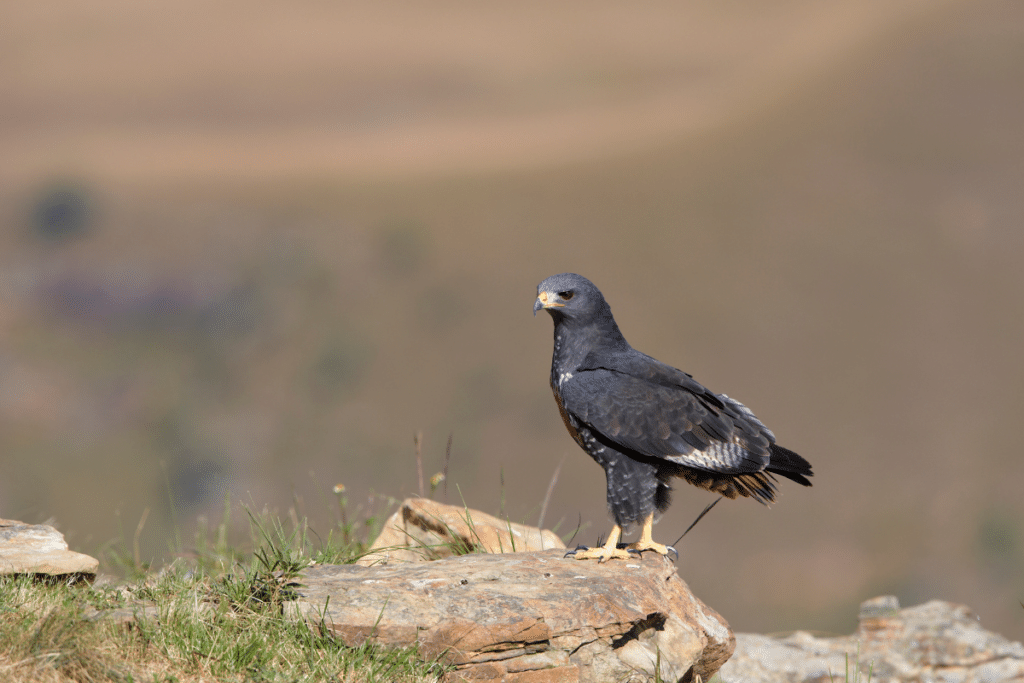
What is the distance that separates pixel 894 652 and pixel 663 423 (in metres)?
3.39

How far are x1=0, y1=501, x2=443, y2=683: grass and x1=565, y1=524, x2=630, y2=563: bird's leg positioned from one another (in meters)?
1.14

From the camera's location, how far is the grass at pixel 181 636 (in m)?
3.52

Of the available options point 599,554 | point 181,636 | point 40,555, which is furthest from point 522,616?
point 40,555

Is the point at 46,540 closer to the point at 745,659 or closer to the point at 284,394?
the point at 745,659

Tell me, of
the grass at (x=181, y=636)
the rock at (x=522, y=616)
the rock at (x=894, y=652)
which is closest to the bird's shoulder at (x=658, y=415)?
the rock at (x=522, y=616)

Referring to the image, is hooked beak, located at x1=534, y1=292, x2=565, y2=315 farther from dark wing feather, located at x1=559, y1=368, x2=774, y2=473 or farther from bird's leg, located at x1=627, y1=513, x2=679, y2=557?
bird's leg, located at x1=627, y1=513, x2=679, y2=557

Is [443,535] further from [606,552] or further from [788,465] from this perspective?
[788,465]

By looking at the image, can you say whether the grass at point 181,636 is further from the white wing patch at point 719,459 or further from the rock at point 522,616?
the white wing patch at point 719,459

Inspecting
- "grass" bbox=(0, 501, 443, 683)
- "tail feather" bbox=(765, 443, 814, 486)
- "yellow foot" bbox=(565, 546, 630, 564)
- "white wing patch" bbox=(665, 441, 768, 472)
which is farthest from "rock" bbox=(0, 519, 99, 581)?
"tail feather" bbox=(765, 443, 814, 486)

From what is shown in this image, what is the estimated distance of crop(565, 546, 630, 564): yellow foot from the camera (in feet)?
15.9

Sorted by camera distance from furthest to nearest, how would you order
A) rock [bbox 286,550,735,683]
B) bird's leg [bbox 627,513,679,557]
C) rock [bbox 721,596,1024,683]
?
rock [bbox 721,596,1024,683], bird's leg [bbox 627,513,679,557], rock [bbox 286,550,735,683]

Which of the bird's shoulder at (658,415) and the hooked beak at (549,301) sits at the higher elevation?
the hooked beak at (549,301)

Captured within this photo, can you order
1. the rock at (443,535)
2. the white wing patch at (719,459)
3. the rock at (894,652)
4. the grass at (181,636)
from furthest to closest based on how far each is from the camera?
the rock at (894,652)
the rock at (443,535)
the white wing patch at (719,459)
the grass at (181,636)

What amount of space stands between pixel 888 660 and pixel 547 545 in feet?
9.51
